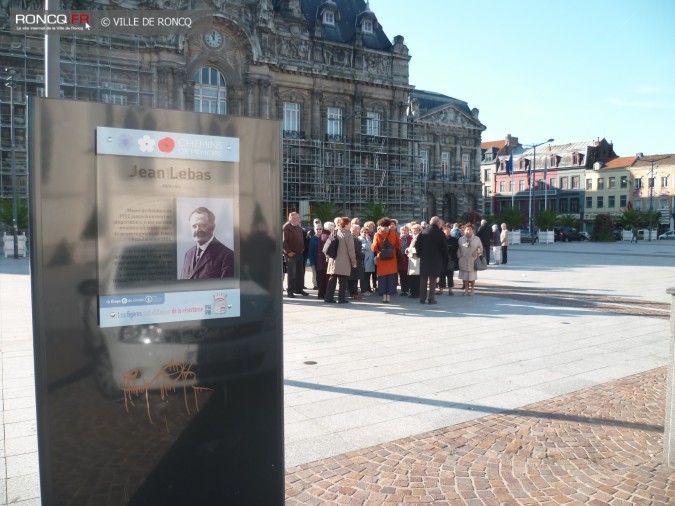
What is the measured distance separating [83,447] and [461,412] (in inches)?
146

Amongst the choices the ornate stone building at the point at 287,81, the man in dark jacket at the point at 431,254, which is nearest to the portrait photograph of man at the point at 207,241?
the man in dark jacket at the point at 431,254


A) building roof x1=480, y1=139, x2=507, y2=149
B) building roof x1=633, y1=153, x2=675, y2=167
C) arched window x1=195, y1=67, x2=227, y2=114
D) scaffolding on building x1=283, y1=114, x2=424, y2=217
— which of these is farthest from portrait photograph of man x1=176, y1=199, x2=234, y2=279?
building roof x1=480, y1=139, x2=507, y2=149

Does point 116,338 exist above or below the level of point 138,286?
below

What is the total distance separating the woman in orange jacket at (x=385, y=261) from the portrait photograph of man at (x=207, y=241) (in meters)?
9.76

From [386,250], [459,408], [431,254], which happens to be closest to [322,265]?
[386,250]

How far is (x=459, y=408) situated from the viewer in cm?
565

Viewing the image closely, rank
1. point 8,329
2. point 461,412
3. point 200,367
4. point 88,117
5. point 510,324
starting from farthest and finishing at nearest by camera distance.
→ point 510,324 < point 8,329 < point 461,412 < point 200,367 < point 88,117

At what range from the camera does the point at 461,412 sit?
5.54 meters

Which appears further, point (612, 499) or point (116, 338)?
point (612, 499)

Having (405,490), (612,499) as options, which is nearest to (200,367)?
(405,490)

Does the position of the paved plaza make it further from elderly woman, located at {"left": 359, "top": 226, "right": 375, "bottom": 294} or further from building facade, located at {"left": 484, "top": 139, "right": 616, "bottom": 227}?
building facade, located at {"left": 484, "top": 139, "right": 616, "bottom": 227}

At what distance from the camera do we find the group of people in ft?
40.7

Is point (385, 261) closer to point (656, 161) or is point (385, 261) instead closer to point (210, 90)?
point (210, 90)

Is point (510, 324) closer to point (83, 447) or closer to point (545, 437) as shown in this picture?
point (545, 437)
